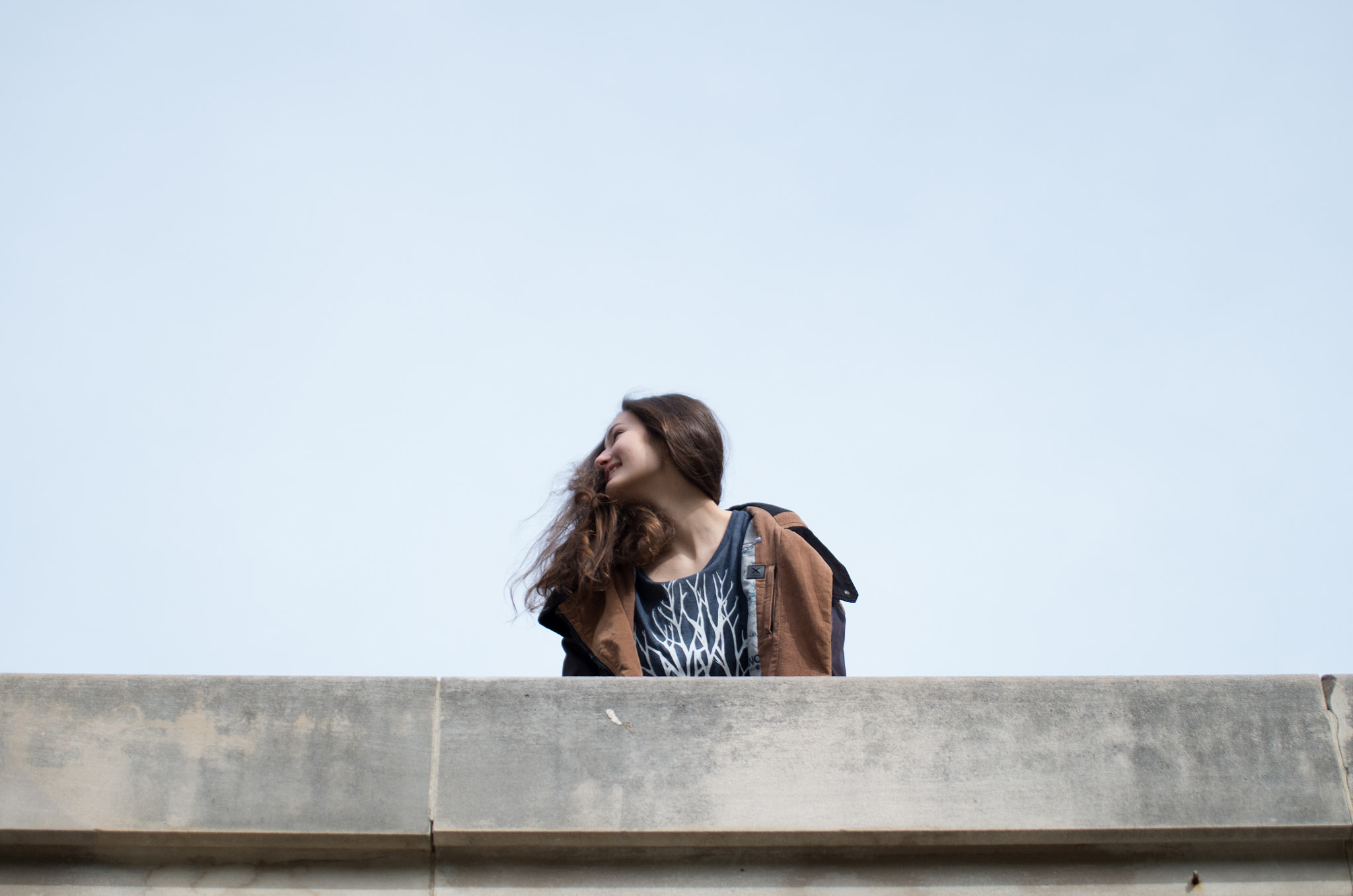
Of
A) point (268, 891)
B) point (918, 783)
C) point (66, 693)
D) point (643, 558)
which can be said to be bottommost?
point (268, 891)

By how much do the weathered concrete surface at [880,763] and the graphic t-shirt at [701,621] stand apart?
0.82m

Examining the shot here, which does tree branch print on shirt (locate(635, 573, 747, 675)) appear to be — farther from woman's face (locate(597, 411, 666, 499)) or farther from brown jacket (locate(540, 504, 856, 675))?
woman's face (locate(597, 411, 666, 499))

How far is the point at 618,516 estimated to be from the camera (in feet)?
14.3

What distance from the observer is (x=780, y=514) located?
4441 mm

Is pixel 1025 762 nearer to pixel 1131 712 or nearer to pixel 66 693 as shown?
pixel 1131 712

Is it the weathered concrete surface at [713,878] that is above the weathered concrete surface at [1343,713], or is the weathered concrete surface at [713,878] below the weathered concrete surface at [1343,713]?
below

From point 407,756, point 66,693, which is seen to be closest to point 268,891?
point 407,756

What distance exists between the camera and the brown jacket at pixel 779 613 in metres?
3.96

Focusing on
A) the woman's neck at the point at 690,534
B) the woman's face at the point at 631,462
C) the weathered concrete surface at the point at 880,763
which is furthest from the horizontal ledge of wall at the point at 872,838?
the woman's face at the point at 631,462

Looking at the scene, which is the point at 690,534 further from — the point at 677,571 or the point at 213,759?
the point at 213,759

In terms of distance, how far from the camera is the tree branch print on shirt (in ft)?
13.3

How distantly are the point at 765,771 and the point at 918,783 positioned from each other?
1.36 ft

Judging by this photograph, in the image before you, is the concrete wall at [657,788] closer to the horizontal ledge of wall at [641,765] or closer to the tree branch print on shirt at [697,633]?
the horizontal ledge of wall at [641,765]

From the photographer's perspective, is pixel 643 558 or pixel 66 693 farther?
pixel 643 558
